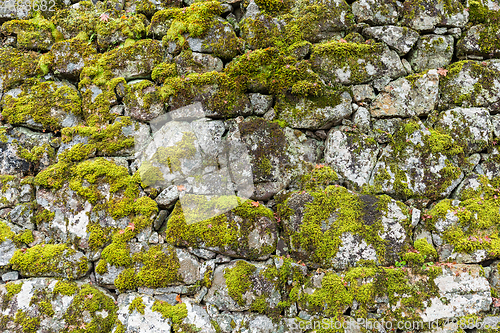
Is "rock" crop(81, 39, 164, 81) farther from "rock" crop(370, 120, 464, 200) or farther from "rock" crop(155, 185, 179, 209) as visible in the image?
"rock" crop(370, 120, 464, 200)

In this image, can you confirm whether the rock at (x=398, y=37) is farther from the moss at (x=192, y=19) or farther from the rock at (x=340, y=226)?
the moss at (x=192, y=19)

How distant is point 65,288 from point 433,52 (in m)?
8.95

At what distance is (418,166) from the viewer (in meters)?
5.50

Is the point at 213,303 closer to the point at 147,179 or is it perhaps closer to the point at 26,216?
the point at 147,179

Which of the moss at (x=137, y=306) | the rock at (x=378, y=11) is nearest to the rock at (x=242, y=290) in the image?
the moss at (x=137, y=306)

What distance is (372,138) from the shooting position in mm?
5602

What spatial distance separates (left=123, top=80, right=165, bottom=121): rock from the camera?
18.8ft

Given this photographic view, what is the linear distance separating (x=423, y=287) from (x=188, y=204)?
469 centimetres

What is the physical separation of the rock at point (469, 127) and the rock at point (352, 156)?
5.31ft

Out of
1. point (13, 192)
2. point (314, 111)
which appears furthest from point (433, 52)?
point (13, 192)

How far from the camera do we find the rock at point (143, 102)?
5.73m

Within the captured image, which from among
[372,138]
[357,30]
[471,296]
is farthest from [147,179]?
[471,296]

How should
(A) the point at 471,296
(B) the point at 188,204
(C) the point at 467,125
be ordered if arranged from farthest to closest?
(C) the point at 467,125, (B) the point at 188,204, (A) the point at 471,296

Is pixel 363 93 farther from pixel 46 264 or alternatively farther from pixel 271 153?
pixel 46 264
